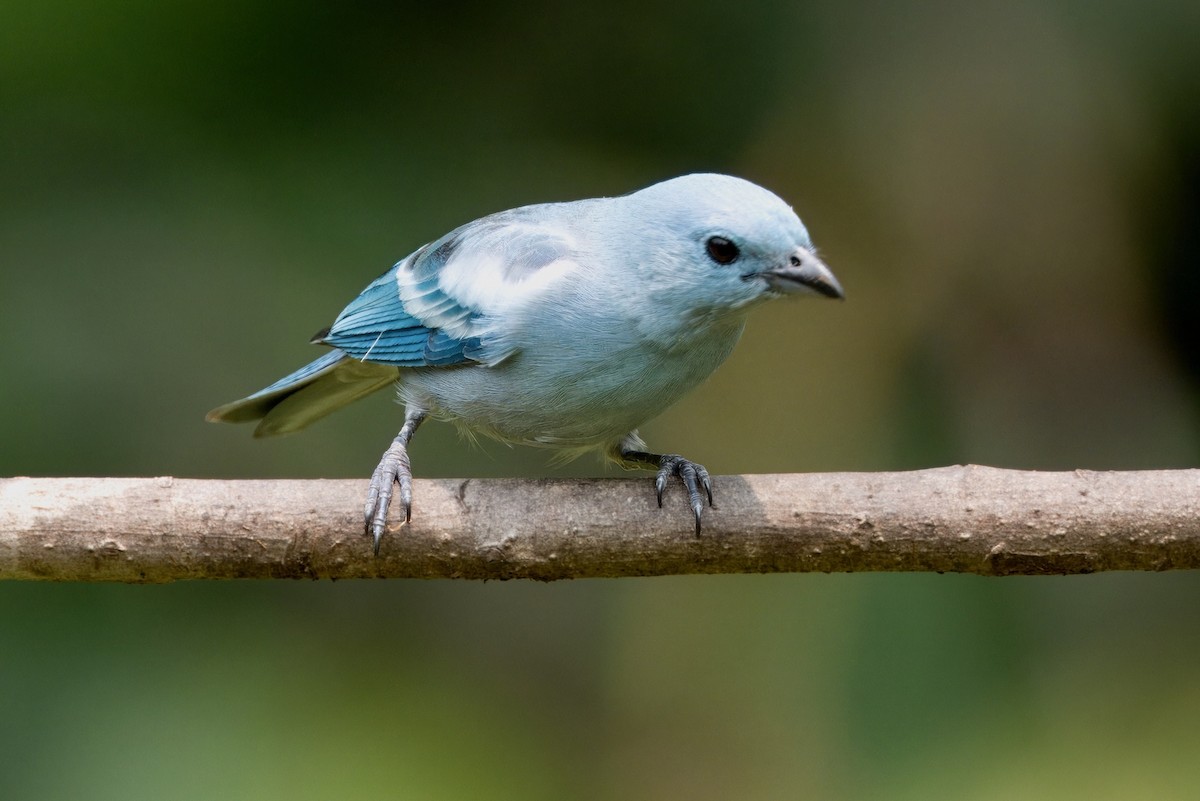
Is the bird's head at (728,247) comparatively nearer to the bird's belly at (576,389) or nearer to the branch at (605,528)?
the bird's belly at (576,389)

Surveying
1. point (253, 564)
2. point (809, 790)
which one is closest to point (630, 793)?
point (809, 790)

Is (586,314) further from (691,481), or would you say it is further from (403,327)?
(403,327)

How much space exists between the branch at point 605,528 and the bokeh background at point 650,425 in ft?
4.58

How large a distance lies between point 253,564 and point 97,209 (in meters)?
2.52

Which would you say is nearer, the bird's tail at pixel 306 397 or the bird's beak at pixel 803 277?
the bird's beak at pixel 803 277

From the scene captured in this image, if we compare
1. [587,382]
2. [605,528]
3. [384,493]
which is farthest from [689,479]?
[384,493]

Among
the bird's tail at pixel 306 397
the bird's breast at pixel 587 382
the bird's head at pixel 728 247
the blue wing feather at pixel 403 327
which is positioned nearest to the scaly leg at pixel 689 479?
the bird's breast at pixel 587 382

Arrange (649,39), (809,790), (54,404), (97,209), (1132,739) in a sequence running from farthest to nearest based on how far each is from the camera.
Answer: (649,39), (97,209), (54,404), (809,790), (1132,739)

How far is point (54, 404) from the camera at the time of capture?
4332 millimetres

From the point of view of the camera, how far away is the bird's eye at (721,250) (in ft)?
9.08

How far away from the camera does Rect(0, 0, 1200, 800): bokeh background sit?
13.1ft

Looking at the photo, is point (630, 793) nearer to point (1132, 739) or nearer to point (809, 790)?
point (809, 790)

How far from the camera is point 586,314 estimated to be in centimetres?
295

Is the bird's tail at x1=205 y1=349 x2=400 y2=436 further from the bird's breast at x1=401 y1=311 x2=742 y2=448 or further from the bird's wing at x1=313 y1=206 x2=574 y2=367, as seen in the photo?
the bird's breast at x1=401 y1=311 x2=742 y2=448
